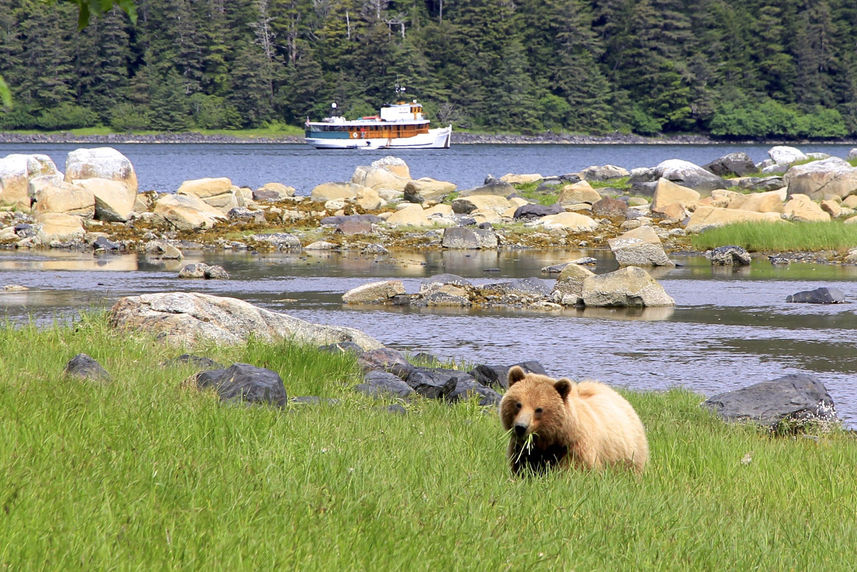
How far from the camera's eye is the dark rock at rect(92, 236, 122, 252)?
30339mm

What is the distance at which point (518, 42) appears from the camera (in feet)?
412

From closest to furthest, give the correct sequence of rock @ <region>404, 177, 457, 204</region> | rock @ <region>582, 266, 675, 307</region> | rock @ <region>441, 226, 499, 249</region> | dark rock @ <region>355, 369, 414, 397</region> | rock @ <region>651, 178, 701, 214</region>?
dark rock @ <region>355, 369, 414, 397</region> → rock @ <region>582, 266, 675, 307</region> → rock @ <region>441, 226, 499, 249</region> → rock @ <region>651, 178, 701, 214</region> → rock @ <region>404, 177, 457, 204</region>

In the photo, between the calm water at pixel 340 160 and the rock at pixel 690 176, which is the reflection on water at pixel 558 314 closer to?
the rock at pixel 690 176

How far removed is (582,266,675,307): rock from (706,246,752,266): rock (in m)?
8.24

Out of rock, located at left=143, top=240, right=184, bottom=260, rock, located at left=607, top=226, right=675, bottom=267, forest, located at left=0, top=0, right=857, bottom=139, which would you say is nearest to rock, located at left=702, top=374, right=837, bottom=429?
rock, located at left=607, top=226, right=675, bottom=267

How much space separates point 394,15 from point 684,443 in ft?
426

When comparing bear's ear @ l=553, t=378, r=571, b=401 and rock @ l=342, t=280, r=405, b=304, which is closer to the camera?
bear's ear @ l=553, t=378, r=571, b=401

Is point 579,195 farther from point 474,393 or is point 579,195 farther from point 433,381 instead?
point 474,393

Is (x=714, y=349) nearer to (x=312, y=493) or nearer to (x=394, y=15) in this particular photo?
(x=312, y=493)

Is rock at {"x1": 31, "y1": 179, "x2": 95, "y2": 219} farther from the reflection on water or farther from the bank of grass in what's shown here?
the bank of grass

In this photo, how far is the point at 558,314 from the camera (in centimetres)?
1958

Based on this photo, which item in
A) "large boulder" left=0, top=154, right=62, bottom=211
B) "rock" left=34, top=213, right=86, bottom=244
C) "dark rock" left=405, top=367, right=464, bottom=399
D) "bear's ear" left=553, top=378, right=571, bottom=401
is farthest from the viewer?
"large boulder" left=0, top=154, right=62, bottom=211

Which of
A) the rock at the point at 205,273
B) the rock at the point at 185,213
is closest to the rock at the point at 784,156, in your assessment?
the rock at the point at 185,213

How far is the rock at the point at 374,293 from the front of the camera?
20.6 meters
